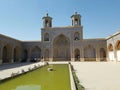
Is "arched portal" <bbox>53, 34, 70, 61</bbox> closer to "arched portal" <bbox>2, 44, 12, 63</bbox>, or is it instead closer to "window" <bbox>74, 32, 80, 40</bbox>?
"window" <bbox>74, 32, 80, 40</bbox>

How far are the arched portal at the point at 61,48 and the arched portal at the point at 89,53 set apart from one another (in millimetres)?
4159

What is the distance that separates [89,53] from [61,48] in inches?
260

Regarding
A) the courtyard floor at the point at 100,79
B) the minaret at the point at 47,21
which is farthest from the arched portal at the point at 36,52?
the courtyard floor at the point at 100,79

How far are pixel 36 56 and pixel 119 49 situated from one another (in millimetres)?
18212

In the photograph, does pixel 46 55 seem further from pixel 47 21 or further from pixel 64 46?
pixel 47 21

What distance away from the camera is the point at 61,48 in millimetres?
32188

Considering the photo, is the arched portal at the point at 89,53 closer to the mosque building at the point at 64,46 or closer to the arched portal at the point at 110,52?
the mosque building at the point at 64,46

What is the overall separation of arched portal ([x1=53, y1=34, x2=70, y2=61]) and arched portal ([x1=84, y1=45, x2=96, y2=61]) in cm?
416

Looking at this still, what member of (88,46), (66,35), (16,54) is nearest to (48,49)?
(66,35)

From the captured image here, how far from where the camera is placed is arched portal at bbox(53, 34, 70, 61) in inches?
1256

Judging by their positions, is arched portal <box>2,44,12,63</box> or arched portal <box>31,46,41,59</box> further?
arched portal <box>31,46,41,59</box>

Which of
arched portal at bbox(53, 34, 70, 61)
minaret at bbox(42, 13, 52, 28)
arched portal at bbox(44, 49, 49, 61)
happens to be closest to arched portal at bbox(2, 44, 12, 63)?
arched portal at bbox(44, 49, 49, 61)

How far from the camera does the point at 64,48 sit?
32.1 metres

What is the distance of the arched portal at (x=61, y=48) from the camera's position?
105 ft
